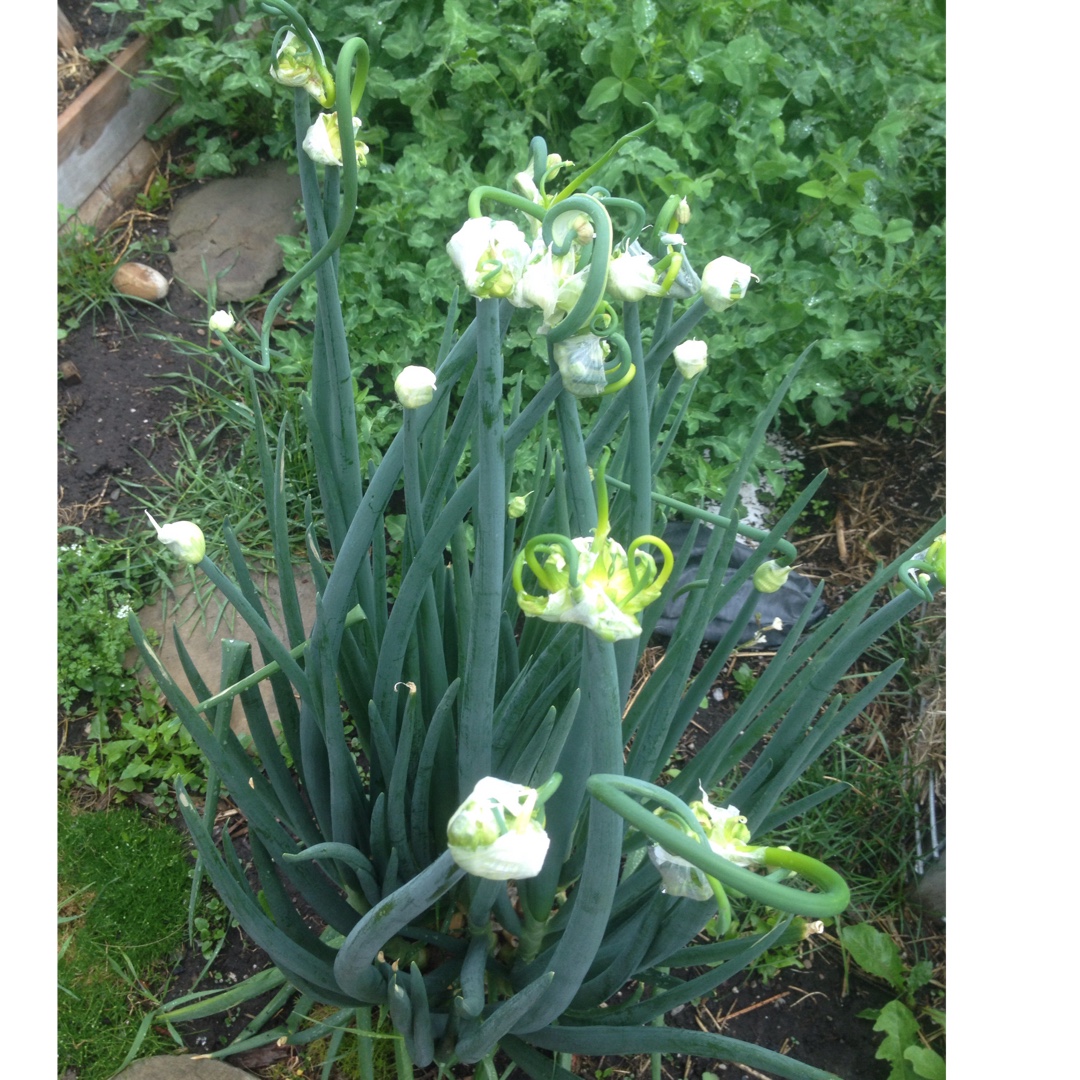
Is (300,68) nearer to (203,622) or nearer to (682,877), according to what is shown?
(682,877)

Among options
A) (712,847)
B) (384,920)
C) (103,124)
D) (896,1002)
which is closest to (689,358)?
(712,847)

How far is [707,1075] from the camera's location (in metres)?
1.28

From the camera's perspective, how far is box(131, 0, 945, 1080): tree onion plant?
54cm

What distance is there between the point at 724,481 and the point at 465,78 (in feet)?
3.37

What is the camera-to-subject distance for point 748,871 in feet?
1.53

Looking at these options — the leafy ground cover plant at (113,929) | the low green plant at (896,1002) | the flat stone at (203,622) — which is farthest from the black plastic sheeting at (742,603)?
the leafy ground cover plant at (113,929)

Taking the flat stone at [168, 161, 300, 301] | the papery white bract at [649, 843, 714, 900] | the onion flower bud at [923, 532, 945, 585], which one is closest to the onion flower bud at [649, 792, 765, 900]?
the papery white bract at [649, 843, 714, 900]

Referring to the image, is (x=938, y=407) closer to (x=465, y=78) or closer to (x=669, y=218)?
(x=465, y=78)

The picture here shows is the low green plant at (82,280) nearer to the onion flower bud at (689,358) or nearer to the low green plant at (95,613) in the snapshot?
the low green plant at (95,613)

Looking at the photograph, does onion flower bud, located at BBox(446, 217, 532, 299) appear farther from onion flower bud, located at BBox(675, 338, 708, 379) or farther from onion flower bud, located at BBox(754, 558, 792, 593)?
onion flower bud, located at BBox(754, 558, 792, 593)

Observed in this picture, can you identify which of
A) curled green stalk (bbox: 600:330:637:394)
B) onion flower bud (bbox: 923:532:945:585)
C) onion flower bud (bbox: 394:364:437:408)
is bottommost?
onion flower bud (bbox: 923:532:945:585)

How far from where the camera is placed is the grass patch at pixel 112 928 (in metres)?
1.30

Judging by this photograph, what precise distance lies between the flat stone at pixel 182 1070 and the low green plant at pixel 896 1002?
87 centimetres

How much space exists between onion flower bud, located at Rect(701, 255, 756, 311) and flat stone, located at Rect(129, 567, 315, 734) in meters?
1.26
